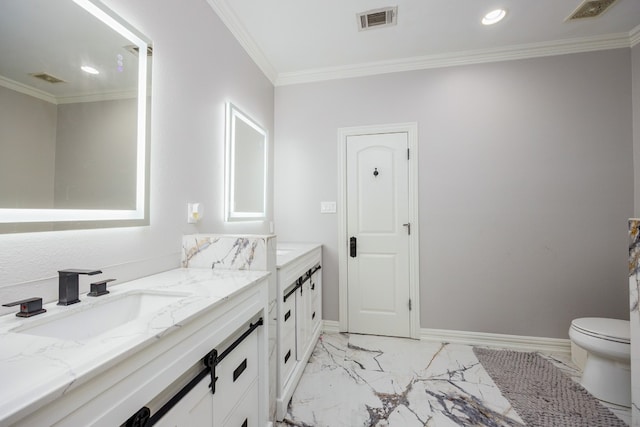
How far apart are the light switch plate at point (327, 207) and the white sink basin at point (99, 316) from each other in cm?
190

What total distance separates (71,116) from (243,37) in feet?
5.28

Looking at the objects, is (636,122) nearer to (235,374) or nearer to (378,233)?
(378,233)

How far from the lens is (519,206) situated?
2436 mm

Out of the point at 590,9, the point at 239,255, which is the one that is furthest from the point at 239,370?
the point at 590,9

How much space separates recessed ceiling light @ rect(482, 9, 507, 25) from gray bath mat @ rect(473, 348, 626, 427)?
2672mm

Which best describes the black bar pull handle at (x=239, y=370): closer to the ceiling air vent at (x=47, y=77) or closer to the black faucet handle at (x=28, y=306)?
the black faucet handle at (x=28, y=306)

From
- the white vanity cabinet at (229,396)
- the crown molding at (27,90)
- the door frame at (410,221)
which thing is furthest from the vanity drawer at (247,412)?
the door frame at (410,221)

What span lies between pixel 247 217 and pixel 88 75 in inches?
53.3

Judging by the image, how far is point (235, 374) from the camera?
3.58ft

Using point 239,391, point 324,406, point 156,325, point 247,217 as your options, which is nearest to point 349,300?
point 324,406

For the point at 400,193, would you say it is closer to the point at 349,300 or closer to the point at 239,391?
the point at 349,300

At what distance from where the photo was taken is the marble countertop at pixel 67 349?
437 mm

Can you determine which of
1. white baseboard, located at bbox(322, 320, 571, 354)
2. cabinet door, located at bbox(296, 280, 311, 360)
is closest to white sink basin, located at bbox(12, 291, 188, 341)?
cabinet door, located at bbox(296, 280, 311, 360)

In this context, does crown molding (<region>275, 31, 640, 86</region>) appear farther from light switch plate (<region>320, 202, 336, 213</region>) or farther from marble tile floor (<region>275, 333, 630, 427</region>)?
marble tile floor (<region>275, 333, 630, 427</region>)
